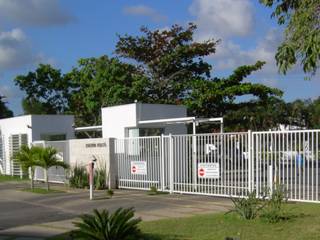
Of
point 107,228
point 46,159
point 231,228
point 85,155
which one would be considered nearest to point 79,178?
point 85,155

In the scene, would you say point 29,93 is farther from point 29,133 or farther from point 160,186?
point 160,186

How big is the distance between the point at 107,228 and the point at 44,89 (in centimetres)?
3802

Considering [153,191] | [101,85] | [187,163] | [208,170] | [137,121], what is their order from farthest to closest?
[101,85] < [137,121] < [153,191] < [187,163] < [208,170]

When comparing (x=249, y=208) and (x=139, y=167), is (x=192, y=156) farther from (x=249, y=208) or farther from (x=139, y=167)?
(x=249, y=208)

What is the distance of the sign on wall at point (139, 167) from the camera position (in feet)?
69.3

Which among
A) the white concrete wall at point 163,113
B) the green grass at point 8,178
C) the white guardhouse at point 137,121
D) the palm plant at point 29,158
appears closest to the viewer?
the palm plant at point 29,158

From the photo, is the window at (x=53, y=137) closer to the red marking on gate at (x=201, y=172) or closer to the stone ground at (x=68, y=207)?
the stone ground at (x=68, y=207)

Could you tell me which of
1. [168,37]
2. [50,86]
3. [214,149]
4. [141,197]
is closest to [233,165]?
[214,149]

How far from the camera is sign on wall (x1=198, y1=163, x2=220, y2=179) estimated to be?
1817 centimetres

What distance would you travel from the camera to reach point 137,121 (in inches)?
942

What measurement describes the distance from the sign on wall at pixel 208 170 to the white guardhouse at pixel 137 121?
5.21 meters

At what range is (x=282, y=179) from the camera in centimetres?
1605

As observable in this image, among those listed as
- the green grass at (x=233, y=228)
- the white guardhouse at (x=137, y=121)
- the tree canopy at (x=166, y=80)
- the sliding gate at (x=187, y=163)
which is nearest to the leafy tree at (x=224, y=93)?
the tree canopy at (x=166, y=80)

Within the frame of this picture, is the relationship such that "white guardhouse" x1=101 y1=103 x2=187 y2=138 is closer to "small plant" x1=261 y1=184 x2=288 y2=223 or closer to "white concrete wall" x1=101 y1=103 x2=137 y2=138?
"white concrete wall" x1=101 y1=103 x2=137 y2=138
